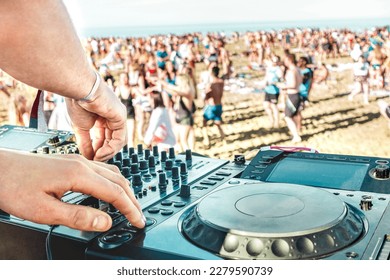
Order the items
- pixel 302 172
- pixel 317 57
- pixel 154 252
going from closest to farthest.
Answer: pixel 154 252
pixel 302 172
pixel 317 57

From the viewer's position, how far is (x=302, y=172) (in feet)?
4.84

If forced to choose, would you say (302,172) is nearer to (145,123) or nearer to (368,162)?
(368,162)

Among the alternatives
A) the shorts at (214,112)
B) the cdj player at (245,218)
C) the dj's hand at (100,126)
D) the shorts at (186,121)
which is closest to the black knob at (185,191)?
the cdj player at (245,218)

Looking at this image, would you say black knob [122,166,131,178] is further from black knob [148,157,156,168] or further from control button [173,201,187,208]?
control button [173,201,187,208]

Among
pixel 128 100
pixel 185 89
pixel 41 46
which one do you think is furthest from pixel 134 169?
pixel 128 100

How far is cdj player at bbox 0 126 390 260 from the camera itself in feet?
3.21

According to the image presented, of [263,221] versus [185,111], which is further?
[185,111]

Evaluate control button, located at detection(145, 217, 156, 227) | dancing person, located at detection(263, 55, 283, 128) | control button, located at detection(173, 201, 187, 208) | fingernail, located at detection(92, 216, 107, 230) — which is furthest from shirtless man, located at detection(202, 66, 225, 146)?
fingernail, located at detection(92, 216, 107, 230)

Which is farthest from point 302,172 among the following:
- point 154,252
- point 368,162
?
point 154,252

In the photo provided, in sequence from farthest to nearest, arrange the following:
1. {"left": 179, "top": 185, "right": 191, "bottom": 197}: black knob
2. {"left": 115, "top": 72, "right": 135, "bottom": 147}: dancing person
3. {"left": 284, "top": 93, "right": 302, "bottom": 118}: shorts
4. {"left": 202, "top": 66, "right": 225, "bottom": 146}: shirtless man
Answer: {"left": 284, "top": 93, "right": 302, "bottom": 118}: shorts, {"left": 202, "top": 66, "right": 225, "bottom": 146}: shirtless man, {"left": 115, "top": 72, "right": 135, "bottom": 147}: dancing person, {"left": 179, "top": 185, "right": 191, "bottom": 197}: black knob

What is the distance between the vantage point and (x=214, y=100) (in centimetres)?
848

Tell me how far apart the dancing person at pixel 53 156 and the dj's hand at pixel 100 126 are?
1 centimetres

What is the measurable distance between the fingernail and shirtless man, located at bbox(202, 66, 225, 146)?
714cm
